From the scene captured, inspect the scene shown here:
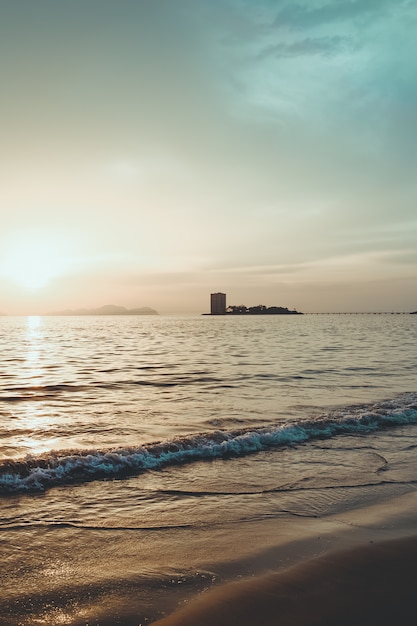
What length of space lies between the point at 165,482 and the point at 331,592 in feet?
12.6

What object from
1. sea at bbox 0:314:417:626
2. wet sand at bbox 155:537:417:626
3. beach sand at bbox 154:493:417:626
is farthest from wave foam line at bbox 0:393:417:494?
wet sand at bbox 155:537:417:626

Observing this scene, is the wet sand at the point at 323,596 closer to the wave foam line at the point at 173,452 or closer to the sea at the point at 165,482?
the sea at the point at 165,482

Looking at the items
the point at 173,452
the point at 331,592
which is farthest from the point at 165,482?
the point at 331,592

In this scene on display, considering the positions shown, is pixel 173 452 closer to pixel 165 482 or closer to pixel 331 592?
pixel 165 482

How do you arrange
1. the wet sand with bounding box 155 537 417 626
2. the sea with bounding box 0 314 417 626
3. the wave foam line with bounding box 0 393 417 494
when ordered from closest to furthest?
the wet sand with bounding box 155 537 417 626 < the sea with bounding box 0 314 417 626 < the wave foam line with bounding box 0 393 417 494

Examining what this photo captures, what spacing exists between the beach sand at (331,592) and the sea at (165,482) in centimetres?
26

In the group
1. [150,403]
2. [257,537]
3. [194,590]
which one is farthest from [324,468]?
[150,403]

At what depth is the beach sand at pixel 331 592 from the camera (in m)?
3.66

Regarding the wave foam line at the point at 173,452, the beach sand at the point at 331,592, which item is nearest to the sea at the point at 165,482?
the wave foam line at the point at 173,452

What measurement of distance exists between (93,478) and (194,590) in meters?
3.88

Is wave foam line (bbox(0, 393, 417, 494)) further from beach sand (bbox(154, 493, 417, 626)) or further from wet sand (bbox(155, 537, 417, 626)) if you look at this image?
wet sand (bbox(155, 537, 417, 626))

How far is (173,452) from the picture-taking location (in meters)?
8.97

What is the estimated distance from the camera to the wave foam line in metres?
7.49

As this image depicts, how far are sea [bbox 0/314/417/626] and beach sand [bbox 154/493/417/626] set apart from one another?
26cm
